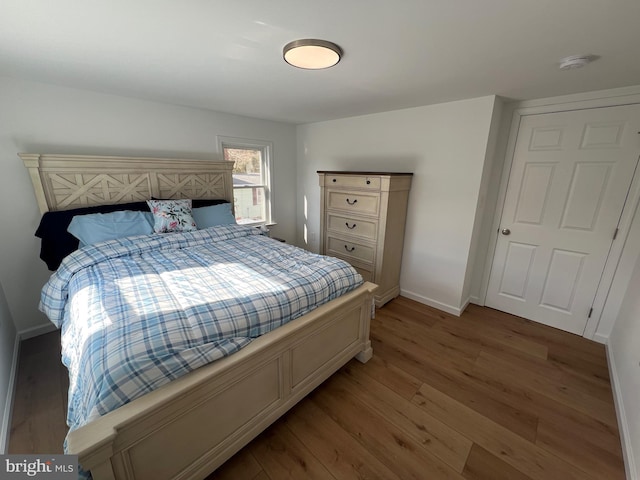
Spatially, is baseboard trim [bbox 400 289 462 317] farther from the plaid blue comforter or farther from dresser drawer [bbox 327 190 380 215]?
the plaid blue comforter

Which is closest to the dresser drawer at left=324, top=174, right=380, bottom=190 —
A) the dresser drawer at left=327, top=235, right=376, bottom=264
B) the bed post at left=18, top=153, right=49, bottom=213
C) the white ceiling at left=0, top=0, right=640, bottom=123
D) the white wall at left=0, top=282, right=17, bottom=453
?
the dresser drawer at left=327, top=235, right=376, bottom=264

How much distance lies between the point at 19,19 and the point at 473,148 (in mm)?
3015

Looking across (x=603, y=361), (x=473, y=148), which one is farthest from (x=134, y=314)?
(x=603, y=361)

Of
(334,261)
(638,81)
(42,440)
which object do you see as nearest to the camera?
(42,440)

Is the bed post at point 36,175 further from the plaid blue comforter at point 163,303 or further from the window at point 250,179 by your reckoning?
the window at point 250,179

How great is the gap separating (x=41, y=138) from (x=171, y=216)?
1096 mm

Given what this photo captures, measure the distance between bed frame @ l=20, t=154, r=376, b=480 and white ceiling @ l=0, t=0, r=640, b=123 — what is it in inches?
30.9

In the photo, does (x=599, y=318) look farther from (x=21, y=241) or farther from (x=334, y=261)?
(x=21, y=241)

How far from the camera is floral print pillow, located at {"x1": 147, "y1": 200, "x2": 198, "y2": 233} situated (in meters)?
2.39

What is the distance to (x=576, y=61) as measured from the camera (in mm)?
1468

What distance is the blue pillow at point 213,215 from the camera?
2705 mm

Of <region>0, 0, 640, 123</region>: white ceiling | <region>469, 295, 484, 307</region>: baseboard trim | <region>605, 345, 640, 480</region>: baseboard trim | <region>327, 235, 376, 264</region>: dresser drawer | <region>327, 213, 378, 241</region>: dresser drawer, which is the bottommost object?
<region>605, 345, 640, 480</region>: baseboard trim

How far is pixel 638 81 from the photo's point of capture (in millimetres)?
1817

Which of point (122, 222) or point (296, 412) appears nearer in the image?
point (296, 412)
